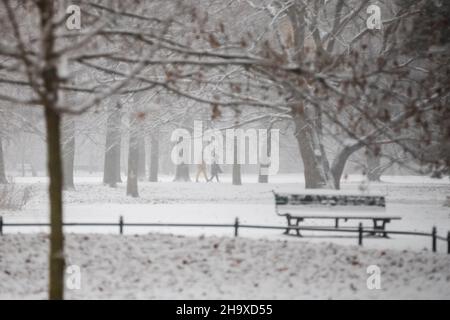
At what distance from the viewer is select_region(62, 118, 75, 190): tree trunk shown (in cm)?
2493

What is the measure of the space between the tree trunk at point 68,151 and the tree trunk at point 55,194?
18.4 meters

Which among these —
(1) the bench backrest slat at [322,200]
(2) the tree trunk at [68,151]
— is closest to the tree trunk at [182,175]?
(2) the tree trunk at [68,151]

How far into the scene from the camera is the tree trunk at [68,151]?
24.9 metres

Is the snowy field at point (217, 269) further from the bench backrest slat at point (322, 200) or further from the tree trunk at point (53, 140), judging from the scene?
the tree trunk at point (53, 140)

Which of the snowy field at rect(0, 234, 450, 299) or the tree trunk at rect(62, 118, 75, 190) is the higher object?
the tree trunk at rect(62, 118, 75, 190)

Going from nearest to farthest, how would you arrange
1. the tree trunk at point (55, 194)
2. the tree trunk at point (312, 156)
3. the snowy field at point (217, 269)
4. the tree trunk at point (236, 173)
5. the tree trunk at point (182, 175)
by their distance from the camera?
1. the tree trunk at point (55, 194)
2. the snowy field at point (217, 269)
3. the tree trunk at point (312, 156)
4. the tree trunk at point (236, 173)
5. the tree trunk at point (182, 175)

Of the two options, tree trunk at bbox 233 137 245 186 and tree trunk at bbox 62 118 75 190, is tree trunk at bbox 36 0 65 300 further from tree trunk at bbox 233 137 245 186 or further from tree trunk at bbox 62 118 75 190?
tree trunk at bbox 233 137 245 186

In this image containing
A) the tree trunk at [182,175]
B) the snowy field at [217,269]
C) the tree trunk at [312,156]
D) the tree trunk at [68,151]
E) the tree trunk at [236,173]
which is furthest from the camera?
the tree trunk at [182,175]

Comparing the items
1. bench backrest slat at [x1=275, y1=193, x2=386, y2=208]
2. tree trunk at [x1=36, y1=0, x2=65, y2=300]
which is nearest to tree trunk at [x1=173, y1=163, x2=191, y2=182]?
bench backrest slat at [x1=275, y1=193, x2=386, y2=208]

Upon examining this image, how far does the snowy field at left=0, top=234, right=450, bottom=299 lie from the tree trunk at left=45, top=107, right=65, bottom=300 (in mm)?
1815
